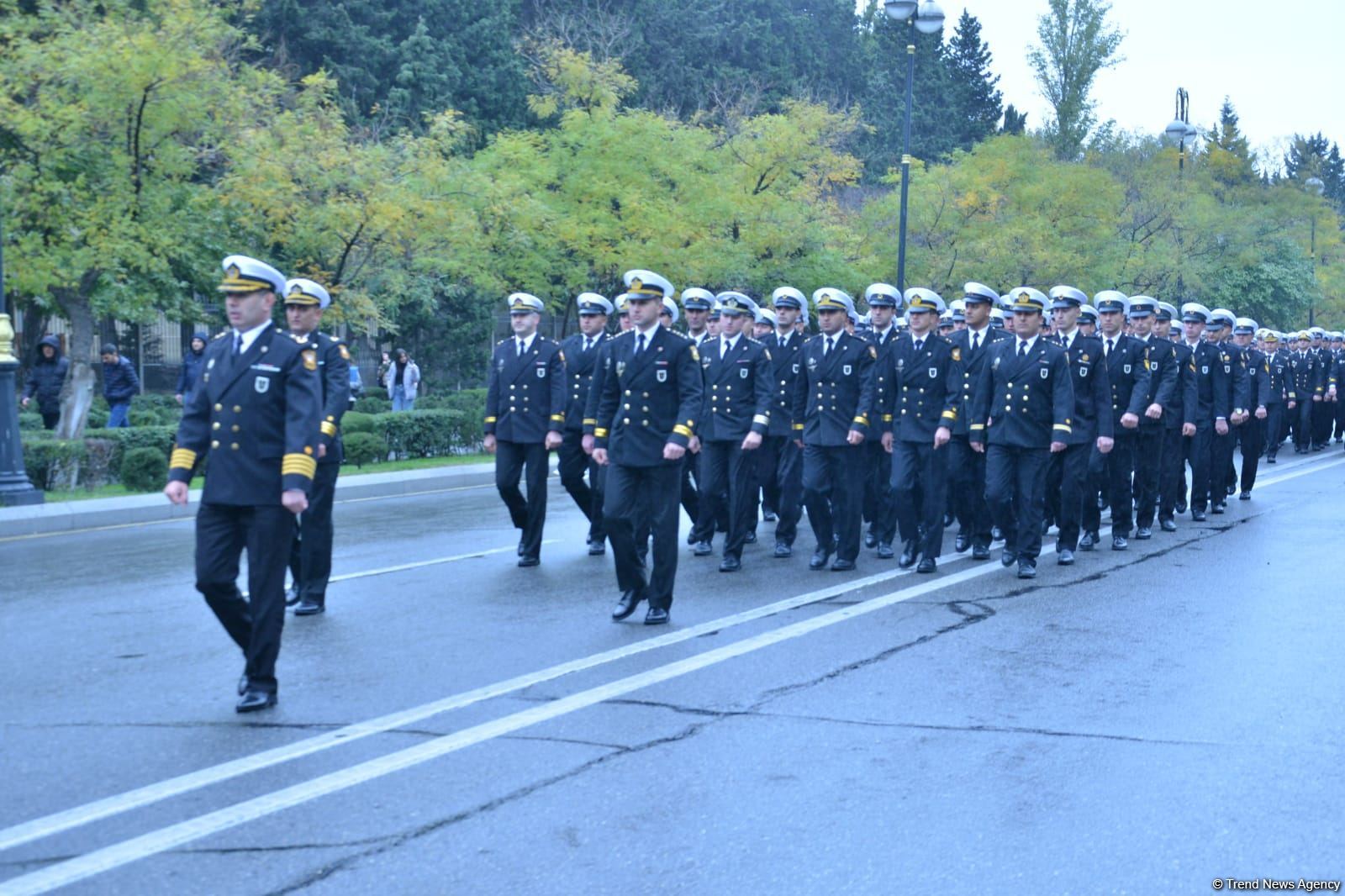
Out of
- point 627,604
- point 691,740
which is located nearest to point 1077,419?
point 627,604

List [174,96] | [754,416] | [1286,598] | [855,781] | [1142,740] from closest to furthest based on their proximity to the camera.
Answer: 1. [855,781]
2. [1142,740]
3. [1286,598]
4. [754,416]
5. [174,96]

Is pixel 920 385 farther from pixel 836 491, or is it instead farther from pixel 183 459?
pixel 183 459

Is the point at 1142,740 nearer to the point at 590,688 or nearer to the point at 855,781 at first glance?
the point at 855,781

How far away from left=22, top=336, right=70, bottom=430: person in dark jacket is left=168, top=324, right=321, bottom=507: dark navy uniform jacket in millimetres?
18291

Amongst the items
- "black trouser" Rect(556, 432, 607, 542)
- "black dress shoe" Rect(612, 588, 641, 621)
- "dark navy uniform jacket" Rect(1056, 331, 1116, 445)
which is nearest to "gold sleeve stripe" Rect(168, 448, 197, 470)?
"black dress shoe" Rect(612, 588, 641, 621)

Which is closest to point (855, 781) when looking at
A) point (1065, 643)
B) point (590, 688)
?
point (590, 688)

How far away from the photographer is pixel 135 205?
20.7m

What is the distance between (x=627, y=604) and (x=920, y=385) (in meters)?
3.62

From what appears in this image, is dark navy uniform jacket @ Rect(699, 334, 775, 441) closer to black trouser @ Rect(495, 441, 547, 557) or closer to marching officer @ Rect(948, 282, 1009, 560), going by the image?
black trouser @ Rect(495, 441, 547, 557)

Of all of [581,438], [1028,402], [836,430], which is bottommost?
[581,438]

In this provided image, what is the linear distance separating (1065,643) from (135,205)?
15.3 m

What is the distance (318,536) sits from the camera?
9.77 m

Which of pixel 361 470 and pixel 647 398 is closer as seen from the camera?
pixel 647 398

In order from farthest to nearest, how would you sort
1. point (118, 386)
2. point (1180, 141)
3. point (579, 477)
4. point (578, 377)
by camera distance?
point (1180, 141)
point (118, 386)
point (578, 377)
point (579, 477)
